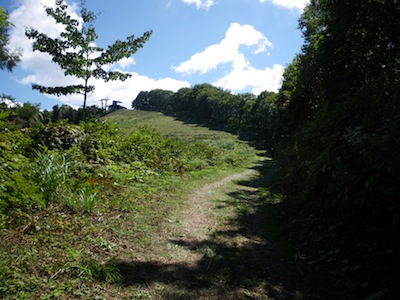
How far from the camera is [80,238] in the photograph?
4.75 metres

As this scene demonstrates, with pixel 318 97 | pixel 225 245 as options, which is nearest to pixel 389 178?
pixel 225 245

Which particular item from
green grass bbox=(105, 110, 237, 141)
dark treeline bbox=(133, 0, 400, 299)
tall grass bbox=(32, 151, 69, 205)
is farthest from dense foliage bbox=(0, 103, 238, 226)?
green grass bbox=(105, 110, 237, 141)

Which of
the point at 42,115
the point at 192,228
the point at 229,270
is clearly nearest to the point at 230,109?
the point at 42,115

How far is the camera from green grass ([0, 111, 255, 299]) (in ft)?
11.4

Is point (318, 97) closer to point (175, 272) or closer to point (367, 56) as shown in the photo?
point (367, 56)

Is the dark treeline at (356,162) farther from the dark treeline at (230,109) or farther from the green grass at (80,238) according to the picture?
the dark treeline at (230,109)

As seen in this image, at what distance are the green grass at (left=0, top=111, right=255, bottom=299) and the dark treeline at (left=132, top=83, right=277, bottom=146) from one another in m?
41.1

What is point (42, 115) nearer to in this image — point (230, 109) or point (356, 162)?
point (356, 162)

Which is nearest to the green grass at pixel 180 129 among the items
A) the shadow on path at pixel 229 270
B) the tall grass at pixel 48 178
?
the tall grass at pixel 48 178

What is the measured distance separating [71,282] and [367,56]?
14.0 metres

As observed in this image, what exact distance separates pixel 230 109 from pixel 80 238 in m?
76.3

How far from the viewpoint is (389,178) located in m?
4.50

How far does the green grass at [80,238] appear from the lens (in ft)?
11.4

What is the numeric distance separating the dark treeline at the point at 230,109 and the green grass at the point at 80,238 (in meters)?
41.1
